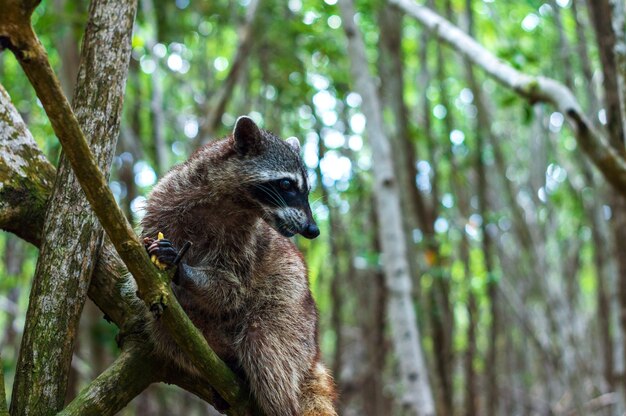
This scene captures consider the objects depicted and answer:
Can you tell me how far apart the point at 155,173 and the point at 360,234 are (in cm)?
481

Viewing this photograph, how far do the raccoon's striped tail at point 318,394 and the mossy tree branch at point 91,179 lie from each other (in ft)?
3.72

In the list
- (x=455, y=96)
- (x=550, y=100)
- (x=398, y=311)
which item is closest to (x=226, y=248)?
(x=550, y=100)

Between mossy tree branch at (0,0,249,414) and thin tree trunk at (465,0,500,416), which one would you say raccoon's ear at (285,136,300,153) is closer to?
mossy tree branch at (0,0,249,414)

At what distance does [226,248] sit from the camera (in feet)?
14.1

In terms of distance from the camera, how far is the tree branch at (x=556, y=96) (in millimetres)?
5383

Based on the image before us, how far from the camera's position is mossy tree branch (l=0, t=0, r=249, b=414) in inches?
94.3

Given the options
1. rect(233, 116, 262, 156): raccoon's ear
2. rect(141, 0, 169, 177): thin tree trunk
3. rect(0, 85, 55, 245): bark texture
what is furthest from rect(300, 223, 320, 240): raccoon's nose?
rect(141, 0, 169, 177): thin tree trunk

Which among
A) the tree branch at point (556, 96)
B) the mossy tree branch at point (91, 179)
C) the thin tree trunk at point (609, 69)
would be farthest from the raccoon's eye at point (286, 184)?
the thin tree trunk at point (609, 69)

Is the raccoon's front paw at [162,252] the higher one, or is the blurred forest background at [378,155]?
the blurred forest background at [378,155]

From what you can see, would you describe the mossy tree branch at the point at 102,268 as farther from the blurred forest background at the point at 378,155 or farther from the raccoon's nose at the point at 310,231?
the blurred forest background at the point at 378,155

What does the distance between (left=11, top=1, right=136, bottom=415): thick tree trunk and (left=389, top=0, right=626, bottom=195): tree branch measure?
3.46 metres

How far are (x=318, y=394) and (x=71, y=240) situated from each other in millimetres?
1770

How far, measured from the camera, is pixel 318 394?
4.36 m

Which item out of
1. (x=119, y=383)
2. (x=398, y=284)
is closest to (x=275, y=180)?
(x=119, y=383)
